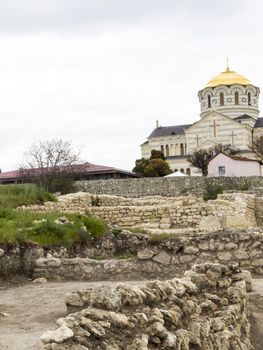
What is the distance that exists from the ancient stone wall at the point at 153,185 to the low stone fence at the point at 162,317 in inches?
1105

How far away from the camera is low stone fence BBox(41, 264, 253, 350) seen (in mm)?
3992

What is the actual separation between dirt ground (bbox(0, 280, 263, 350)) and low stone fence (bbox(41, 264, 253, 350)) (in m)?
0.35

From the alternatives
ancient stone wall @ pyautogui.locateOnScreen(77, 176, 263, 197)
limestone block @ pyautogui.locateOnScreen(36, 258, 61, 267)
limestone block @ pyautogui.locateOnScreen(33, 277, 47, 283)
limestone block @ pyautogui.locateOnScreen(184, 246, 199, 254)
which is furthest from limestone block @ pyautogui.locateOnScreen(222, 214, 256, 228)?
ancient stone wall @ pyautogui.locateOnScreen(77, 176, 263, 197)

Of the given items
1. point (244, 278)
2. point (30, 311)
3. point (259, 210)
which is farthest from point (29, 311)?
point (259, 210)

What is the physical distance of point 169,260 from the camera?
997 cm

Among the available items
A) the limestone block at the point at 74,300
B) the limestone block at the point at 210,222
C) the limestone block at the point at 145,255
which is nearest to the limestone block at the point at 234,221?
the limestone block at the point at 210,222

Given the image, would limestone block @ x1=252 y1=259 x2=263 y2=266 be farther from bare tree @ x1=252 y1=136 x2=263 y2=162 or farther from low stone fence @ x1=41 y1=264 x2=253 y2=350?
bare tree @ x1=252 y1=136 x2=263 y2=162

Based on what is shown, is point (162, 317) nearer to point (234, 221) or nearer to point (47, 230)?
point (47, 230)

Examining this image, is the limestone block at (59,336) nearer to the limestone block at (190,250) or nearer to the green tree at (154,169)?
the limestone block at (190,250)

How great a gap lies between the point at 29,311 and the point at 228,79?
249 ft

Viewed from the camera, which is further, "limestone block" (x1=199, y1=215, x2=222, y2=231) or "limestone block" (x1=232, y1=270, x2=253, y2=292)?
"limestone block" (x1=199, y1=215, x2=222, y2=231)

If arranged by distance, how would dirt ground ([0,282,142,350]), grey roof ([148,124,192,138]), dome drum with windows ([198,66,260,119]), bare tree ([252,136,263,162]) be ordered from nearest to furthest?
dirt ground ([0,282,142,350]) < bare tree ([252,136,263,162]) < dome drum with windows ([198,66,260,119]) < grey roof ([148,124,192,138])

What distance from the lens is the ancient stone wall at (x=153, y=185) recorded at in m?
34.8

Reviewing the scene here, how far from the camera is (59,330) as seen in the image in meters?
3.83
